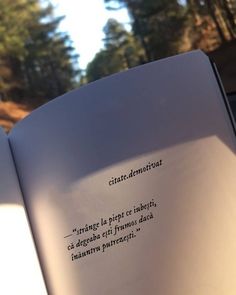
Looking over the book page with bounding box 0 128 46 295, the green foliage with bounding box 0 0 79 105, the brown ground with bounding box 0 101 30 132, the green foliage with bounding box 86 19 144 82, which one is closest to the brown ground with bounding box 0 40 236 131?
the brown ground with bounding box 0 101 30 132

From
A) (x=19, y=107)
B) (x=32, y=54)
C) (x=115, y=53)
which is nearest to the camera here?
(x=19, y=107)

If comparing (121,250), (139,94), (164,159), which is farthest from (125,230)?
(139,94)

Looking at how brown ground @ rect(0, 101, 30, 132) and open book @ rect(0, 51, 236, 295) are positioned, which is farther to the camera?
brown ground @ rect(0, 101, 30, 132)

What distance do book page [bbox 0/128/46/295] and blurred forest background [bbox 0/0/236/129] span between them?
140 inches

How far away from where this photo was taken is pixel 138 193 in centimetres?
139

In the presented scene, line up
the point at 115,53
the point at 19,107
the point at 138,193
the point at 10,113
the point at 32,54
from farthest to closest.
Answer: the point at 32,54 < the point at 115,53 < the point at 19,107 < the point at 10,113 < the point at 138,193

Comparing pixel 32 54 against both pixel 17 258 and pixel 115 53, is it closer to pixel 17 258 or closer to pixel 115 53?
pixel 115 53

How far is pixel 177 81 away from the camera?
4.63ft

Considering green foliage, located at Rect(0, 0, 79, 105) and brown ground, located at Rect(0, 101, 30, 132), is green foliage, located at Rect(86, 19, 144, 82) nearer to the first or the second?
green foliage, located at Rect(0, 0, 79, 105)

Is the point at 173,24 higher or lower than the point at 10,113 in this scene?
higher

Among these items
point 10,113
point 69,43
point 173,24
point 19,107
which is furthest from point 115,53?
point 10,113

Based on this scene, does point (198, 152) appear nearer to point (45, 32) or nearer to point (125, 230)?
point (125, 230)

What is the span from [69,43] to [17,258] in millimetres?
4099

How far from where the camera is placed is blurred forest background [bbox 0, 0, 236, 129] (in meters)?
5.09
